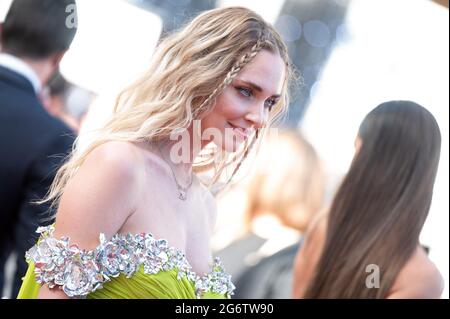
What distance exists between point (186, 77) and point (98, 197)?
1.07ft

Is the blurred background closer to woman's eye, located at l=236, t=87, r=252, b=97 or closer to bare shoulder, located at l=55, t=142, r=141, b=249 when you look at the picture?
woman's eye, located at l=236, t=87, r=252, b=97

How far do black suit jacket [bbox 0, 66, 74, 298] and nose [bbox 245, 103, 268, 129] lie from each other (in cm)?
39

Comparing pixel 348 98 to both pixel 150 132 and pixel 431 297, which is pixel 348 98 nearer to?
pixel 431 297

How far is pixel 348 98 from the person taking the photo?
7.07 ft

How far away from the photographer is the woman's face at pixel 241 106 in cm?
155

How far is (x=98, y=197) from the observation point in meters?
1.29

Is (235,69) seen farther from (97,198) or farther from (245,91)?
(97,198)

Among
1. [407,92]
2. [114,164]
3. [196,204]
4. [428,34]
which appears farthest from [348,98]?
[114,164]

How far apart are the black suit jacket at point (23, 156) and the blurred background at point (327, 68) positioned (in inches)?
4.2

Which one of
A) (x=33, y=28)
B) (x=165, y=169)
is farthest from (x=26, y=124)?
(x=165, y=169)

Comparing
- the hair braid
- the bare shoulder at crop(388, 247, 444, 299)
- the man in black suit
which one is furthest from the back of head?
the bare shoulder at crop(388, 247, 444, 299)

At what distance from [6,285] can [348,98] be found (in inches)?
42.1

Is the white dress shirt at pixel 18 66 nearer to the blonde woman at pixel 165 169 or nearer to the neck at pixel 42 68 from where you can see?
the neck at pixel 42 68

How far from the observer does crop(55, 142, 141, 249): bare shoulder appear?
1290mm
